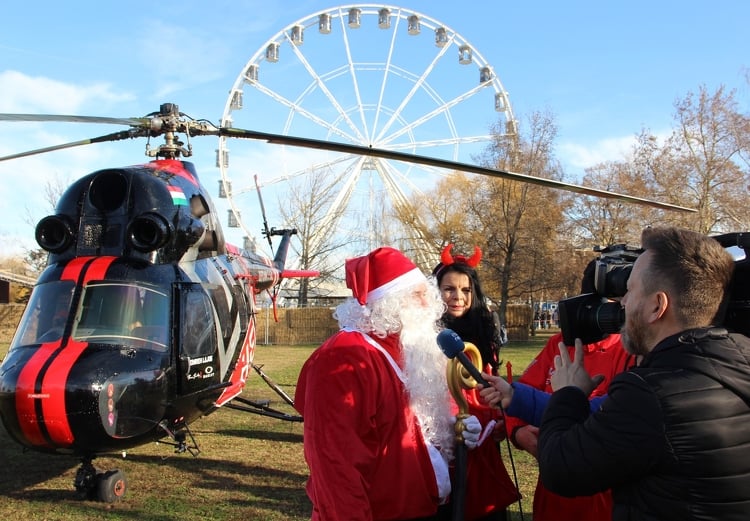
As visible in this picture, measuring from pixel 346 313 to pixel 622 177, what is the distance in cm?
3099

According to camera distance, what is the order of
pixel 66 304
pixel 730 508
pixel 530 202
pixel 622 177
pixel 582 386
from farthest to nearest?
1. pixel 622 177
2. pixel 530 202
3. pixel 66 304
4. pixel 582 386
5. pixel 730 508

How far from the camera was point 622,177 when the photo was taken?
31000mm

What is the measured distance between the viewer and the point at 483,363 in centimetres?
422

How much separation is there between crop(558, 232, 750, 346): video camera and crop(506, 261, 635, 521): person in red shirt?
413 millimetres

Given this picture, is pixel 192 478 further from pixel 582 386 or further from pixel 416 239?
pixel 416 239

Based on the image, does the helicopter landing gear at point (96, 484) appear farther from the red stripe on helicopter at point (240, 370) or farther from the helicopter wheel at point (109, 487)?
the red stripe on helicopter at point (240, 370)

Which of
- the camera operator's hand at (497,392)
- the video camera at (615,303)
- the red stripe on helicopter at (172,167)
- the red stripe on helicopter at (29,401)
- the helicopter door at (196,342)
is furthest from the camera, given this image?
the red stripe on helicopter at (172,167)

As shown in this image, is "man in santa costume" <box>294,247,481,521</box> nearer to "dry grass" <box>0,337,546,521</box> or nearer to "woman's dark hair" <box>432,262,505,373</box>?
"woman's dark hair" <box>432,262,505,373</box>

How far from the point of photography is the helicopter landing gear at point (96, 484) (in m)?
5.49

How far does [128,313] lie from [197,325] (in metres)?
0.73

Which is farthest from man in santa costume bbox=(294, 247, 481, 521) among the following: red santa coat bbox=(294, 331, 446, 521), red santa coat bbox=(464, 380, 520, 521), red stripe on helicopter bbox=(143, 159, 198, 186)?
red stripe on helicopter bbox=(143, 159, 198, 186)

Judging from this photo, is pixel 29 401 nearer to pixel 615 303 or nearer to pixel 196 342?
pixel 196 342

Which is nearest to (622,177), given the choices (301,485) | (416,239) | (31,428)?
(416,239)

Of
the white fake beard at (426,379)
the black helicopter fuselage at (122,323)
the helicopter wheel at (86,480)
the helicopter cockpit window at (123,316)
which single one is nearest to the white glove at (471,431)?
the white fake beard at (426,379)
